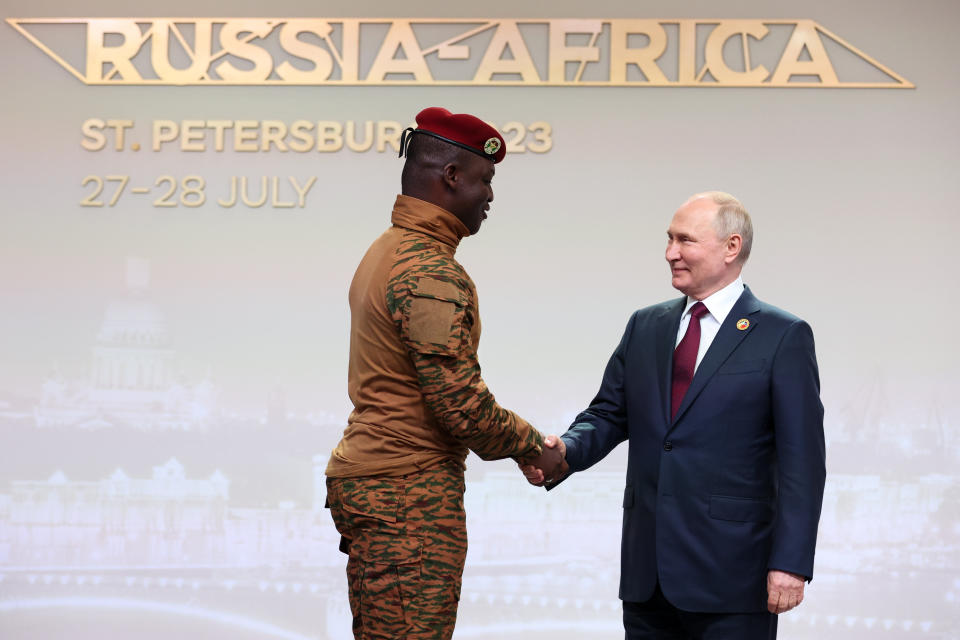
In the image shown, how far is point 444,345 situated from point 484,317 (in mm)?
2042

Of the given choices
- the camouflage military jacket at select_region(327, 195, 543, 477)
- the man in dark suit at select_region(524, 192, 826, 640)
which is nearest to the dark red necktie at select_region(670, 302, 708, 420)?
the man in dark suit at select_region(524, 192, 826, 640)

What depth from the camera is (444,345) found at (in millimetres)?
2004

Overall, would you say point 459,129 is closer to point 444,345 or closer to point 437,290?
point 437,290

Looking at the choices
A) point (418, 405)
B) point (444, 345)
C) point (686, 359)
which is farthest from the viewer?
point (686, 359)

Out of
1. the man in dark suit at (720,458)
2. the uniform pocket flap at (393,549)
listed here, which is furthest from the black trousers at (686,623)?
the uniform pocket flap at (393,549)

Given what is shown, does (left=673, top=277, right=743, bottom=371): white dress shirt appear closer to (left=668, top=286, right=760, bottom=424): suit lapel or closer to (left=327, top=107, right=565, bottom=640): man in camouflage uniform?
(left=668, top=286, right=760, bottom=424): suit lapel

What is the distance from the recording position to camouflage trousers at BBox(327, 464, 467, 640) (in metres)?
2.07

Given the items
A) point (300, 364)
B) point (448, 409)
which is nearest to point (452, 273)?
point (448, 409)

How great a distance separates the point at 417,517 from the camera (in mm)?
2088

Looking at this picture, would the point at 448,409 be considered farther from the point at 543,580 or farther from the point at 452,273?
the point at 543,580

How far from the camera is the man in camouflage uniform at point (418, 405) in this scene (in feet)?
6.68

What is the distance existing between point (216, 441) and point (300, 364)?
459 mm

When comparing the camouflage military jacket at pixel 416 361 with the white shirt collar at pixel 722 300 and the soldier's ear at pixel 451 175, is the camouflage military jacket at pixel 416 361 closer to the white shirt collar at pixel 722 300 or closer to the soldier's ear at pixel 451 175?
the soldier's ear at pixel 451 175

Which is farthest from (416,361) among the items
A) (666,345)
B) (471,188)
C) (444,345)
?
(666,345)
